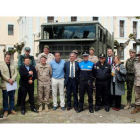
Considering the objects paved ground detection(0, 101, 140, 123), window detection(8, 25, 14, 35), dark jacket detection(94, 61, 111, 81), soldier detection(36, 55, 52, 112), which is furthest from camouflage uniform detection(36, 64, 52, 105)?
window detection(8, 25, 14, 35)

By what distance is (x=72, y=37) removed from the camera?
9602 mm

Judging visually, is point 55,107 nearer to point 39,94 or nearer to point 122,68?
point 39,94

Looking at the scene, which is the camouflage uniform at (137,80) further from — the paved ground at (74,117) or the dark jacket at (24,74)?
the dark jacket at (24,74)

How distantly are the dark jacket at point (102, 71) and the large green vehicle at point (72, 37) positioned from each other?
2.40 metres

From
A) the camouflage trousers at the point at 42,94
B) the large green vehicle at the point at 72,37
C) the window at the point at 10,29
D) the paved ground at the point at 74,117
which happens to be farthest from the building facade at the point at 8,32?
the paved ground at the point at 74,117

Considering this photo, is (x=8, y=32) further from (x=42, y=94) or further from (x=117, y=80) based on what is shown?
(x=117, y=80)

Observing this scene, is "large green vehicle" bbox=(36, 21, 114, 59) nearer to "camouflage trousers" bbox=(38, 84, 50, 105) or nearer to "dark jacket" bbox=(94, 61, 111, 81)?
"dark jacket" bbox=(94, 61, 111, 81)

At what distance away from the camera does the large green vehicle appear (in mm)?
9453

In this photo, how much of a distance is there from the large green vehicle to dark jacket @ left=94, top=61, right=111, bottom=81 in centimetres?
240

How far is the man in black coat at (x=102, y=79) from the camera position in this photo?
695 centimetres

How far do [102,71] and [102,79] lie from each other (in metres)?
0.25

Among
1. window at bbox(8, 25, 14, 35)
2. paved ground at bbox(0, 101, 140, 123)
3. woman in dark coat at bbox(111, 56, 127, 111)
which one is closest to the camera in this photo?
paved ground at bbox(0, 101, 140, 123)

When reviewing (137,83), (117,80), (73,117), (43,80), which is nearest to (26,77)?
(43,80)

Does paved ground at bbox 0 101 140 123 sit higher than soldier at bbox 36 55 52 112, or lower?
lower
